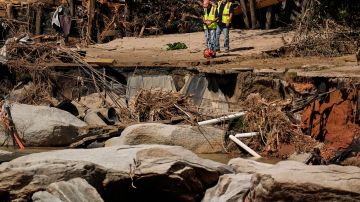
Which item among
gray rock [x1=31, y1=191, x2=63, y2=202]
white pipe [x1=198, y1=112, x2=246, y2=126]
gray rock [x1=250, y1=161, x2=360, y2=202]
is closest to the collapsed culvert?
white pipe [x1=198, y1=112, x2=246, y2=126]

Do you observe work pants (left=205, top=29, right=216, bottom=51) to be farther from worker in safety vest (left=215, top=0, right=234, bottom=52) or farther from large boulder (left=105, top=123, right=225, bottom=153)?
large boulder (left=105, top=123, right=225, bottom=153)

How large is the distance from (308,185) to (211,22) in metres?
14.0

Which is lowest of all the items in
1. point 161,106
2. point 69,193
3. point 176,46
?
point 161,106

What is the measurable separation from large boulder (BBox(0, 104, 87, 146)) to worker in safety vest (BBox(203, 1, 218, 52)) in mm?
5694

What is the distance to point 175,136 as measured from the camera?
17.2 metres

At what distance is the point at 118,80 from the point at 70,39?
23.7ft

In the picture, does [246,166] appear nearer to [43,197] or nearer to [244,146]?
[43,197]

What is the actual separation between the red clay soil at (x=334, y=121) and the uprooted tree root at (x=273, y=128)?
289 millimetres

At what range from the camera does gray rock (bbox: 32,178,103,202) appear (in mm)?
11047

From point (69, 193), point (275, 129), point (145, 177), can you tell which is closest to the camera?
point (69, 193)

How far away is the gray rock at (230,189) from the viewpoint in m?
11.3

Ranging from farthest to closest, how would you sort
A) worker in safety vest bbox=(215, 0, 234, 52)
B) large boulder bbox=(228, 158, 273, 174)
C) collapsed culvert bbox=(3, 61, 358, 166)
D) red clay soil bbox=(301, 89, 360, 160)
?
worker in safety vest bbox=(215, 0, 234, 52) < collapsed culvert bbox=(3, 61, 358, 166) < red clay soil bbox=(301, 89, 360, 160) < large boulder bbox=(228, 158, 273, 174)

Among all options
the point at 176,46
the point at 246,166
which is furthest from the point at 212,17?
the point at 246,166

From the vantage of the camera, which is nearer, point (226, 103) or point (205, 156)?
point (205, 156)
